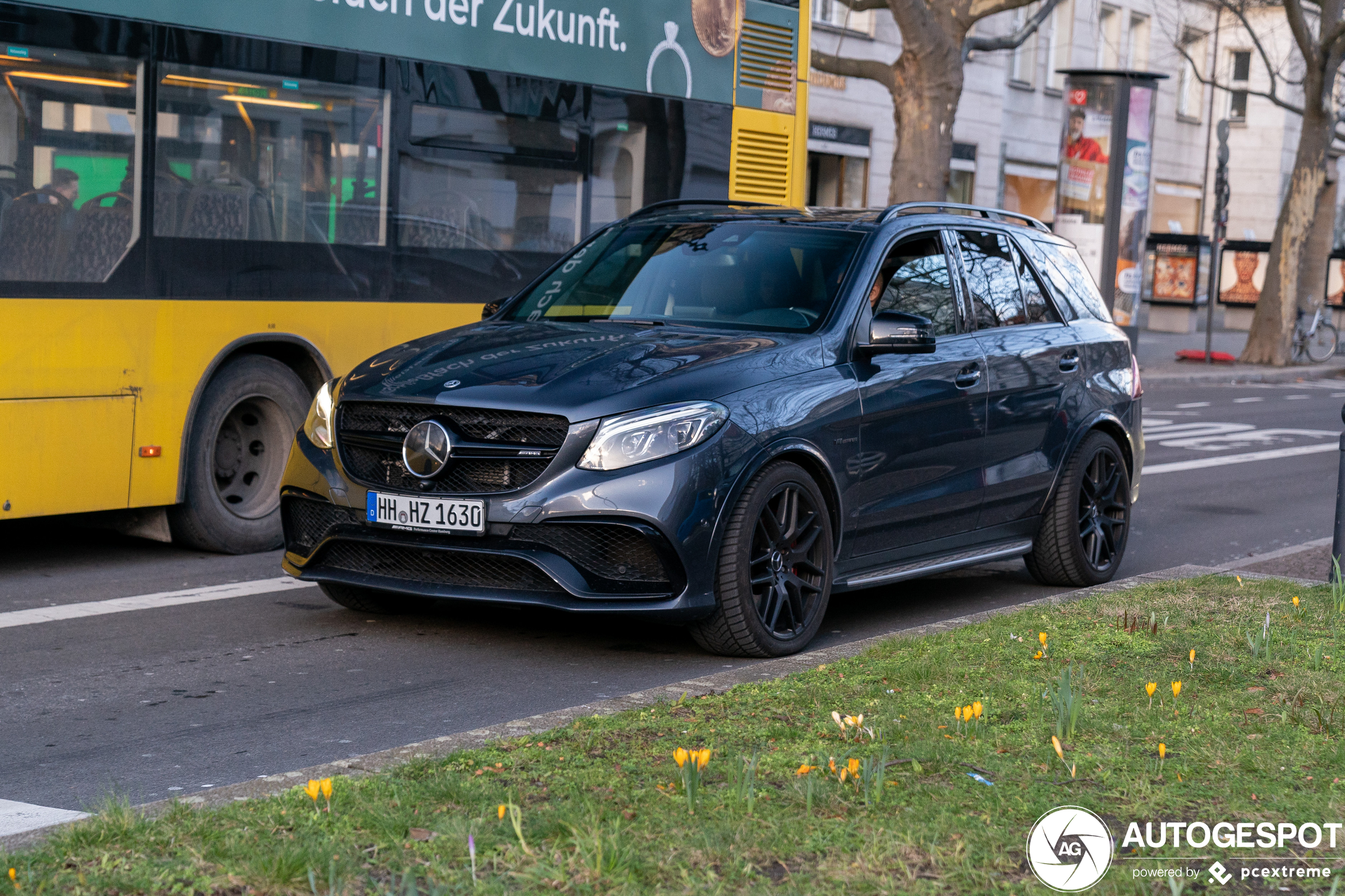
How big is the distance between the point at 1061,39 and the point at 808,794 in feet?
125

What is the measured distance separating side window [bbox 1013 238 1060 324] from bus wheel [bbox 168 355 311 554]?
141 inches

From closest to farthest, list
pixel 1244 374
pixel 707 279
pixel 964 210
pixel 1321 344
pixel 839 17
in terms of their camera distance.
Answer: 1. pixel 707 279
2. pixel 964 210
3. pixel 1244 374
4. pixel 1321 344
5. pixel 839 17

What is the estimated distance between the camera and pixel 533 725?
4.98 metres

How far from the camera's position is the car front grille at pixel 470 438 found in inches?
247

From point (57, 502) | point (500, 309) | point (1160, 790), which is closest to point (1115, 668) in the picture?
point (1160, 790)

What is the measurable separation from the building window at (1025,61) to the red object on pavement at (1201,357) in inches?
361

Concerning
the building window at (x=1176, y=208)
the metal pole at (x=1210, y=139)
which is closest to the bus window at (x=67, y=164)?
the metal pole at (x=1210, y=139)

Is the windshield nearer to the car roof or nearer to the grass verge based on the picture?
the car roof

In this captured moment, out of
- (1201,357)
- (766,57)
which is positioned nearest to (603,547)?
(766,57)

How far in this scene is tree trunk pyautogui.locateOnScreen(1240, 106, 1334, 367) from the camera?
97.3 feet

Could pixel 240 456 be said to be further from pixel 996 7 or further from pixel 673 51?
pixel 996 7

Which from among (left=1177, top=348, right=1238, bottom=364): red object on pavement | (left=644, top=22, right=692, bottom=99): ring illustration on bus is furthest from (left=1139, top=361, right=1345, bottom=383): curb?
(left=644, top=22, right=692, bottom=99): ring illustration on bus

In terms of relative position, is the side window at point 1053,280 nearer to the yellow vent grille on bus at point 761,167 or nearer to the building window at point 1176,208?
the yellow vent grille on bus at point 761,167

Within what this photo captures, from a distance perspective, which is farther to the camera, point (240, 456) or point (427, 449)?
point (240, 456)
